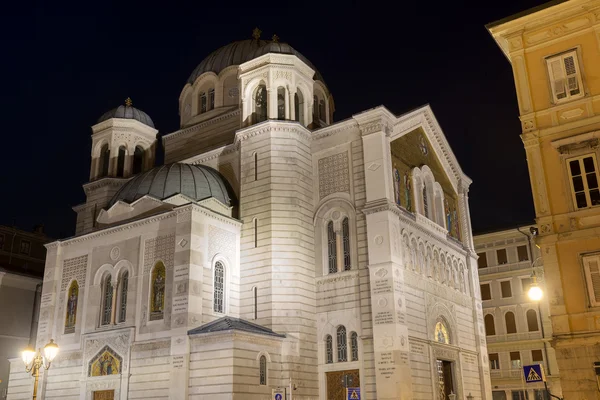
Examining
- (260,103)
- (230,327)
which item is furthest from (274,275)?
(260,103)

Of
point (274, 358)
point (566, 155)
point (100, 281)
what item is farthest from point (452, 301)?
point (100, 281)

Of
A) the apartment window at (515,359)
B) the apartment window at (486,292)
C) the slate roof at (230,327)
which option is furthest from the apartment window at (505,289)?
the slate roof at (230,327)

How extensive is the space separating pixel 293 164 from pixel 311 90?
581cm

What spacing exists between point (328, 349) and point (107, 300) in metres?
11.0

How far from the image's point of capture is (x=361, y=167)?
3030 cm

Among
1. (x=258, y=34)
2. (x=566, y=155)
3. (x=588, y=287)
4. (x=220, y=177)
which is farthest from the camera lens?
(x=258, y=34)

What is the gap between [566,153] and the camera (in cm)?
1928

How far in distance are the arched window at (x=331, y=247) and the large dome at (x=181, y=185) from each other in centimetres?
528

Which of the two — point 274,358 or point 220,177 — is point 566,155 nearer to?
point 274,358

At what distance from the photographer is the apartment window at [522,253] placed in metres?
50.2

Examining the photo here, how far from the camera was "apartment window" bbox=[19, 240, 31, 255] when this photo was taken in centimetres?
5294

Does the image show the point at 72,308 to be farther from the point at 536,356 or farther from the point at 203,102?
the point at 536,356

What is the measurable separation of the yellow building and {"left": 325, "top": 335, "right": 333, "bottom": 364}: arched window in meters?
12.5

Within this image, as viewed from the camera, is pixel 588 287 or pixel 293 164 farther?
pixel 293 164
